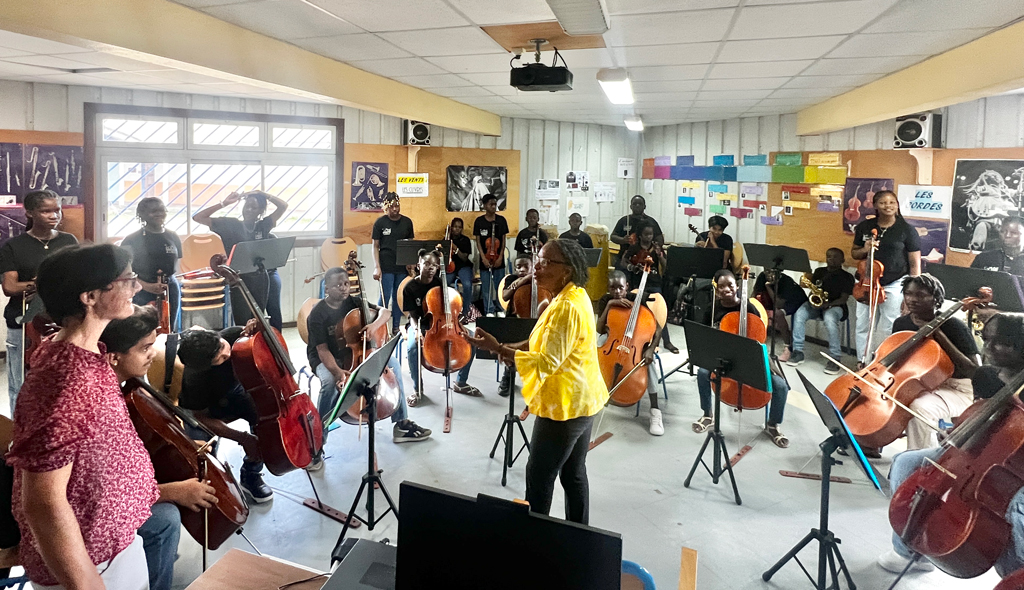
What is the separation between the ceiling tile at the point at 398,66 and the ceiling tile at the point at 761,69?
227 cm

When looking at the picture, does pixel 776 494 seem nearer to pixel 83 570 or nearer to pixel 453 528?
pixel 453 528

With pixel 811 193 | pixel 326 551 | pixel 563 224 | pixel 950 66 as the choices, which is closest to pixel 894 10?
pixel 950 66

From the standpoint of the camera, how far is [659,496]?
374 cm

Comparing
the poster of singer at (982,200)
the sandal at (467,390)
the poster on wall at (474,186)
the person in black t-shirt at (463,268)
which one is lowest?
the sandal at (467,390)

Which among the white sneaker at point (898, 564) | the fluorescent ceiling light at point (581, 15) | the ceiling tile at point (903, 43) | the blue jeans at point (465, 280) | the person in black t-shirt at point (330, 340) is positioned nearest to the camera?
the fluorescent ceiling light at point (581, 15)

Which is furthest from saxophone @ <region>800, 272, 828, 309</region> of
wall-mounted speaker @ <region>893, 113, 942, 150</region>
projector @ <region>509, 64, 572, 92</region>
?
projector @ <region>509, 64, 572, 92</region>

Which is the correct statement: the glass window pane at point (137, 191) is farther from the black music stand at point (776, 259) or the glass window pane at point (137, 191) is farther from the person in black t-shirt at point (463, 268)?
the black music stand at point (776, 259)

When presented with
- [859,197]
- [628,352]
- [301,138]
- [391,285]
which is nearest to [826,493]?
[628,352]

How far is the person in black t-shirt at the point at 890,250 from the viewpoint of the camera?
217 inches

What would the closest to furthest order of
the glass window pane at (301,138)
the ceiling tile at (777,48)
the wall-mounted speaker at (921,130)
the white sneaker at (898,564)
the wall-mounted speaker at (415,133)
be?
→ 1. the white sneaker at (898,564)
2. the ceiling tile at (777,48)
3. the wall-mounted speaker at (921,130)
4. the glass window pane at (301,138)
5. the wall-mounted speaker at (415,133)

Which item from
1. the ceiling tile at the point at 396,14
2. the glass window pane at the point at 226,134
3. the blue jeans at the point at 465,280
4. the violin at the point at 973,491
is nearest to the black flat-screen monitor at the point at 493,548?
the violin at the point at 973,491

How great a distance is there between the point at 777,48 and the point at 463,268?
4229 millimetres

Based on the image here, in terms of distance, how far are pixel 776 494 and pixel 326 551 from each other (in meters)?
2.56

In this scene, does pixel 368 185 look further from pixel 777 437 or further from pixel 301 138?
pixel 777 437
